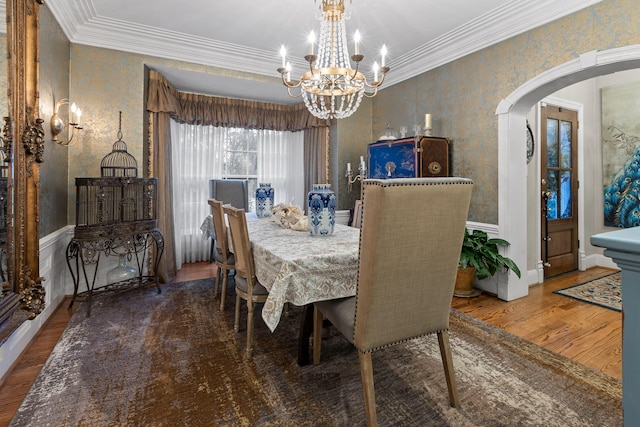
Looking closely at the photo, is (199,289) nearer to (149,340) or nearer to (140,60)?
(149,340)

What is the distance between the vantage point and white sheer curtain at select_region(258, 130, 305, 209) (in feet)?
16.9

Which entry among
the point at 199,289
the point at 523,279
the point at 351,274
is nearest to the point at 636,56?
the point at 523,279

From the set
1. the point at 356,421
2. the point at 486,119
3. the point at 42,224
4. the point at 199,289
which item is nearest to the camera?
the point at 356,421

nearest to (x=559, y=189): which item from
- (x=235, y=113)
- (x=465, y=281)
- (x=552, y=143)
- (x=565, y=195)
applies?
(x=565, y=195)

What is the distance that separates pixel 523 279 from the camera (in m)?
3.23

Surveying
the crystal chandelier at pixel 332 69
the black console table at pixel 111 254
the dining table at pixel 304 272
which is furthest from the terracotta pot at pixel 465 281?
the black console table at pixel 111 254

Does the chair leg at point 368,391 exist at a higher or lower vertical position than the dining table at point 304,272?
lower

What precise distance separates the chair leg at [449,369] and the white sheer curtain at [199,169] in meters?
3.69

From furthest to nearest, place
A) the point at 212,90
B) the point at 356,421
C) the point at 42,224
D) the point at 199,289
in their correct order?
the point at 212,90
the point at 199,289
the point at 42,224
the point at 356,421

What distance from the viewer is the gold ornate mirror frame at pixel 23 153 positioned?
168cm

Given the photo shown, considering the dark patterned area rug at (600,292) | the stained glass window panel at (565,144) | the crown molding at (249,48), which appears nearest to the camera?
the crown molding at (249,48)

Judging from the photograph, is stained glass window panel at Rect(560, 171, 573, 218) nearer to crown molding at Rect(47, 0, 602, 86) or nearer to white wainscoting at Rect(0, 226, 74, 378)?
crown molding at Rect(47, 0, 602, 86)

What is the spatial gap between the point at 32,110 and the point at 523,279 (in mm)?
4129

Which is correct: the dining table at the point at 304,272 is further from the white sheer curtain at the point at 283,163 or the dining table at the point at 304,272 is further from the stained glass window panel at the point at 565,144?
the stained glass window panel at the point at 565,144
